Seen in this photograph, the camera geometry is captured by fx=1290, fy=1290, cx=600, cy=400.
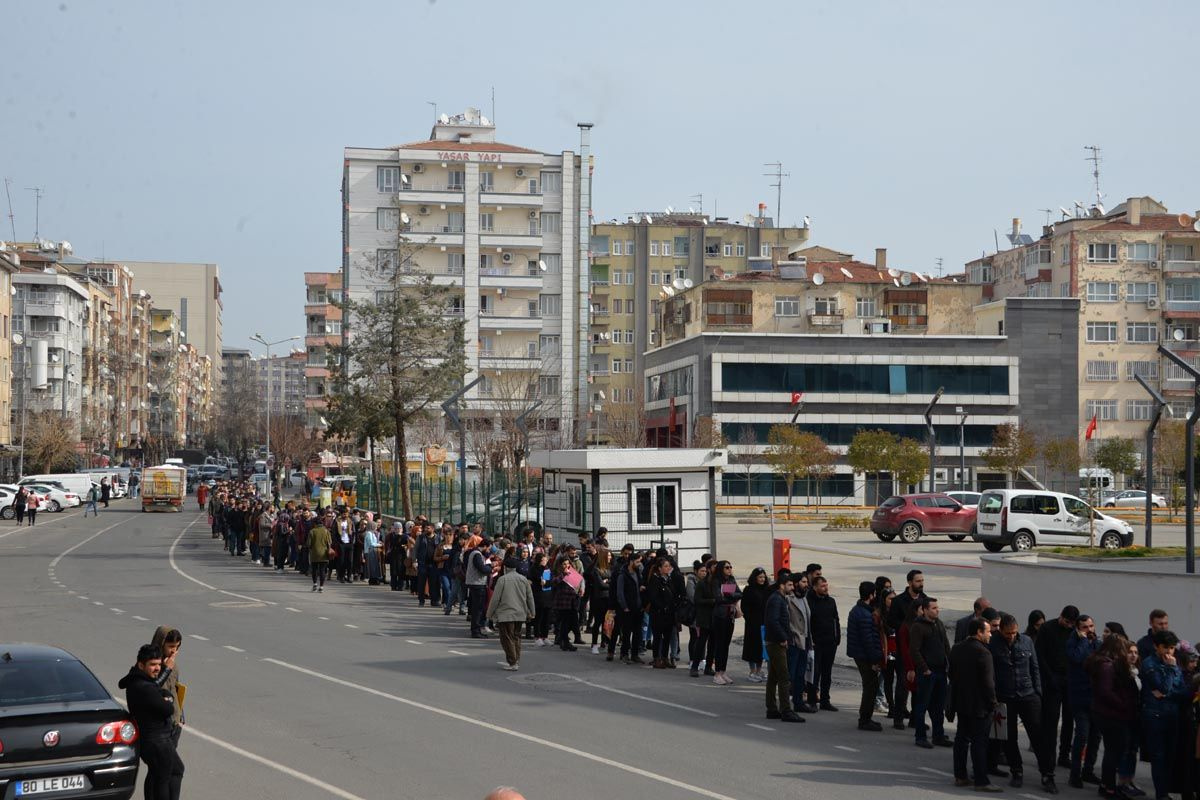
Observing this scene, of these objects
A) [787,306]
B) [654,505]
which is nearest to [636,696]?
[654,505]

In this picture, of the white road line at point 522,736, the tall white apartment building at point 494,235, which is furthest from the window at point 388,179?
the white road line at point 522,736

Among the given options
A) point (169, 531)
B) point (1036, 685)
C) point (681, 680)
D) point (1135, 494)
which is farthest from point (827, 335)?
point (1036, 685)

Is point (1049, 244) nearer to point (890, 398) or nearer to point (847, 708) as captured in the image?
point (890, 398)

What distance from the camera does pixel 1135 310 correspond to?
87.0 metres

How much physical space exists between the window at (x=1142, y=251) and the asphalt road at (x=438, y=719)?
245 ft

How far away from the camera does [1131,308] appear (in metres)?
87.0

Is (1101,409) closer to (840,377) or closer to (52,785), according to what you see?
(840,377)

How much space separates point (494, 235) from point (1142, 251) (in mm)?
43705

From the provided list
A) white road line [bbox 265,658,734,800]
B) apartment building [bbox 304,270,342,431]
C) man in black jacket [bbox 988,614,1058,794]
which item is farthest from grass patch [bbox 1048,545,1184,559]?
apartment building [bbox 304,270,342,431]

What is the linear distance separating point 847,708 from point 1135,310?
7939 cm

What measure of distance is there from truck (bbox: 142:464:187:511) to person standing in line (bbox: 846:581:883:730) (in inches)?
2301

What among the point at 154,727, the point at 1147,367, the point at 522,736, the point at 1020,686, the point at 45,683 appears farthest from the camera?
the point at 1147,367

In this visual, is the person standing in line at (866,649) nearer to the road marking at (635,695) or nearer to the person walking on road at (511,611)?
the road marking at (635,695)

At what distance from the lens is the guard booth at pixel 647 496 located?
2869cm
